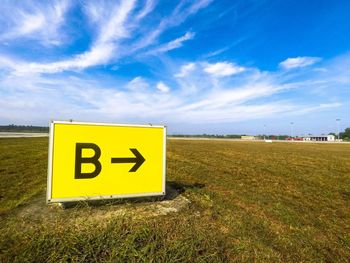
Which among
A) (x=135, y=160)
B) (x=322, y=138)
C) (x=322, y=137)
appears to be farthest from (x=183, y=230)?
(x=322, y=138)

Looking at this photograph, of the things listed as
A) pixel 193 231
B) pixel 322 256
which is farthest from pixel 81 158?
pixel 322 256

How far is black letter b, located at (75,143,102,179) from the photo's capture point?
15.9 feet

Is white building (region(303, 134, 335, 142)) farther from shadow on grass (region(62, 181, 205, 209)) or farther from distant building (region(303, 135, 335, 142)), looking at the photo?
shadow on grass (region(62, 181, 205, 209))

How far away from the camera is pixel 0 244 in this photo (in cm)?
333

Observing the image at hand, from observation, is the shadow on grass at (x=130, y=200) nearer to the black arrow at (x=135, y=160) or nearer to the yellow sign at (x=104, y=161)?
the yellow sign at (x=104, y=161)

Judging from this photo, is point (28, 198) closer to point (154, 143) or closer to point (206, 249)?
point (154, 143)

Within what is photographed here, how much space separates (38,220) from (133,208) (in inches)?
66.3

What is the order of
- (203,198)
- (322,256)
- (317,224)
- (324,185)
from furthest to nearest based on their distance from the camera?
(324,185)
(203,198)
(317,224)
(322,256)

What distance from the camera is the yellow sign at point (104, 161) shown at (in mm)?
4691

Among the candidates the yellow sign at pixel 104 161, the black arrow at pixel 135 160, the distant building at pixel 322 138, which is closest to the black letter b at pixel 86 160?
the yellow sign at pixel 104 161

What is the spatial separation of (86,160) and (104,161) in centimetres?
36

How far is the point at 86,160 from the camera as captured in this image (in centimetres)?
492

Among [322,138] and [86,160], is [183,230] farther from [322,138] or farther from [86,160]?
[322,138]

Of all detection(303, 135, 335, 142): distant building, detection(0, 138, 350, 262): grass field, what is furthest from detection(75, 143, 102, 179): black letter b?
detection(303, 135, 335, 142): distant building
